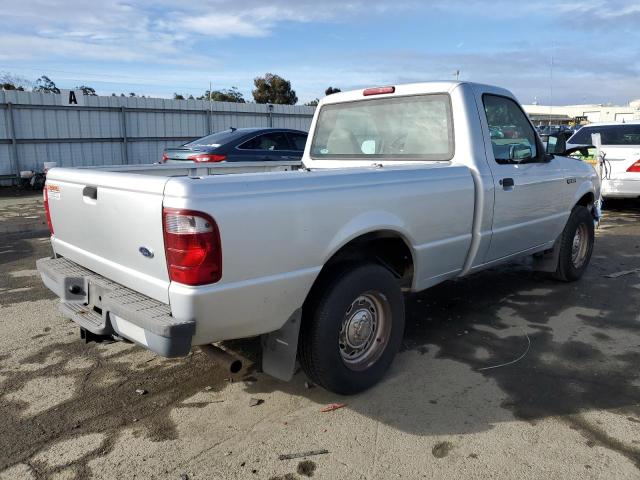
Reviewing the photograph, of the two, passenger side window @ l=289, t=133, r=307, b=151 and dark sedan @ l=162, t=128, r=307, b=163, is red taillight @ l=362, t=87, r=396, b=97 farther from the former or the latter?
passenger side window @ l=289, t=133, r=307, b=151

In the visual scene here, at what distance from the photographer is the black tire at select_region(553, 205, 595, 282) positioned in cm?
555

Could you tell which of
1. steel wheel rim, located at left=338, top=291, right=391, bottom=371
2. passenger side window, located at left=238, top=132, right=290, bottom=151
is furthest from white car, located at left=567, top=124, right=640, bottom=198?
steel wheel rim, located at left=338, top=291, right=391, bottom=371

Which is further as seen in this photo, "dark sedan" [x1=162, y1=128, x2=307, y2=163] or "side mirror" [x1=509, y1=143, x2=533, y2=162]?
"dark sedan" [x1=162, y1=128, x2=307, y2=163]

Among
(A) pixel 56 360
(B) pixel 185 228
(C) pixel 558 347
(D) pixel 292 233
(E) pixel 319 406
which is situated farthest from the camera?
(C) pixel 558 347

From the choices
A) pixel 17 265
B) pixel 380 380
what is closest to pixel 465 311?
pixel 380 380

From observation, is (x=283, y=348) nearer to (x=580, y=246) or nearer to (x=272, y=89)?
(x=580, y=246)

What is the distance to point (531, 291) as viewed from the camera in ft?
18.5

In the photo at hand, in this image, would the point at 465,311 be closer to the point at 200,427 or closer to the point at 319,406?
the point at 319,406

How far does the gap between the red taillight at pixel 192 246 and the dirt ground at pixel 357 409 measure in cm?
100

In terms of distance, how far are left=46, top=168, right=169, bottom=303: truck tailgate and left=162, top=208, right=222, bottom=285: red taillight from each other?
80mm

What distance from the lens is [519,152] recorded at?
4441 millimetres

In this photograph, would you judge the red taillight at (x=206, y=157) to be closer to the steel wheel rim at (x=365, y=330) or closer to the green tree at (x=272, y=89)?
the steel wheel rim at (x=365, y=330)

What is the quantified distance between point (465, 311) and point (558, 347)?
97 cm

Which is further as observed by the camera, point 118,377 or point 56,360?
point 56,360
